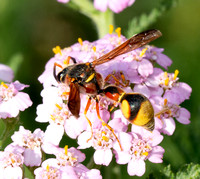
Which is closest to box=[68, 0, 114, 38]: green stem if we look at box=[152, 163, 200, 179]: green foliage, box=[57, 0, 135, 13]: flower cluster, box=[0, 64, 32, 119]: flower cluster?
box=[57, 0, 135, 13]: flower cluster

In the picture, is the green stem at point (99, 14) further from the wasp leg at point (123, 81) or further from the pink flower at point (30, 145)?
the pink flower at point (30, 145)

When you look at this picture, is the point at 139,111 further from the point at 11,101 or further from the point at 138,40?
the point at 11,101

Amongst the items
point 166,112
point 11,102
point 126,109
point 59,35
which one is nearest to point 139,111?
point 126,109

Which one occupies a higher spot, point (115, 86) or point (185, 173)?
point (115, 86)

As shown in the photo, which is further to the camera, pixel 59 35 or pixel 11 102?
pixel 59 35

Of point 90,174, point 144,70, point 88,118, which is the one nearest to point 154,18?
point 144,70

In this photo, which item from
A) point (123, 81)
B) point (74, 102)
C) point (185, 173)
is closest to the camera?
point (74, 102)

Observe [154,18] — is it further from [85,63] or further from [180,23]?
[180,23]

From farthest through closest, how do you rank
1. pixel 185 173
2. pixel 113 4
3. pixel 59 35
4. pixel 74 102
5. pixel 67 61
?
pixel 59 35
pixel 113 4
pixel 67 61
pixel 185 173
pixel 74 102
